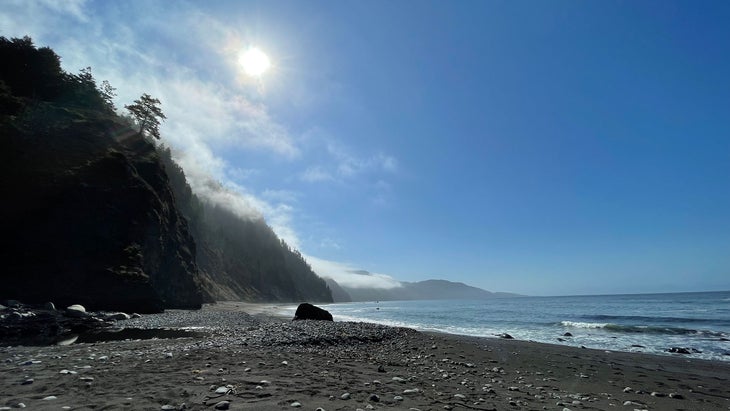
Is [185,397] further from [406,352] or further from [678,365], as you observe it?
[678,365]

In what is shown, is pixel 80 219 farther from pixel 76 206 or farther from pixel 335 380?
pixel 335 380

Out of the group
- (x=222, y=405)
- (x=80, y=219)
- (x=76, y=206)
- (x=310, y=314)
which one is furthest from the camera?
(x=76, y=206)

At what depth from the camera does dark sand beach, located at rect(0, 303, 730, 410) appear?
7.27 meters

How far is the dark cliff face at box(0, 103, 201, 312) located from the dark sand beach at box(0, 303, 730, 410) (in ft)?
96.4

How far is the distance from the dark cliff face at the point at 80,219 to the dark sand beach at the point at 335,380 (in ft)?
96.4

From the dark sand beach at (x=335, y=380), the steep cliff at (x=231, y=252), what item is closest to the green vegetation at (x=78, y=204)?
the dark sand beach at (x=335, y=380)

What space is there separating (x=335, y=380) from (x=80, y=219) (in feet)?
152

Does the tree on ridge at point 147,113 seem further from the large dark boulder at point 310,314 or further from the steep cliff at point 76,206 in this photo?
the large dark boulder at point 310,314

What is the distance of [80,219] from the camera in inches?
1607

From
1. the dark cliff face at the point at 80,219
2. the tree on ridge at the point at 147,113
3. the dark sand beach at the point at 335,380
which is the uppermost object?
the tree on ridge at the point at 147,113

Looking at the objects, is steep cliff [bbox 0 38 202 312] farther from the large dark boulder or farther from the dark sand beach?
the dark sand beach

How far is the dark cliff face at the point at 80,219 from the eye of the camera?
35969mm

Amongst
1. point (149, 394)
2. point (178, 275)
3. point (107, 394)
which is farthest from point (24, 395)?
point (178, 275)

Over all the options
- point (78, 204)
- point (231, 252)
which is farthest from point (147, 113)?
point (231, 252)
